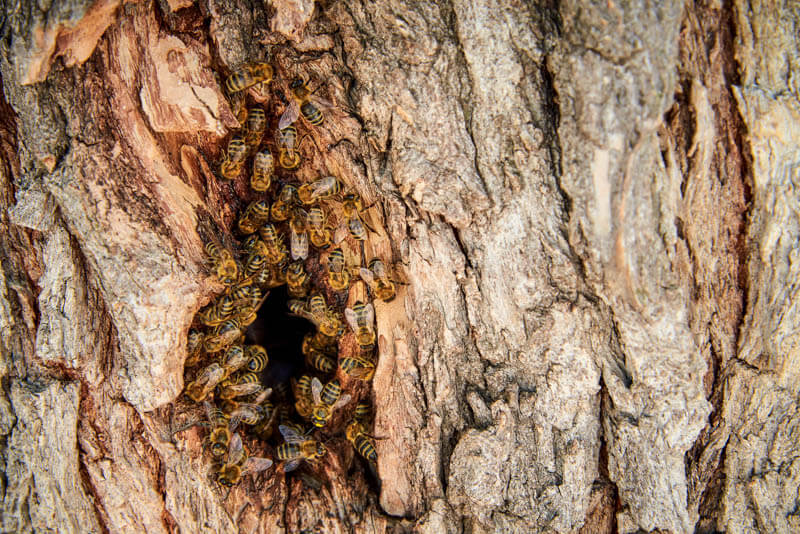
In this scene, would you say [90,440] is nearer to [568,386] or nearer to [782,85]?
[568,386]

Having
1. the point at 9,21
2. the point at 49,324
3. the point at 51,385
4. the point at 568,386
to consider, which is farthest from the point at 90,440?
the point at 568,386

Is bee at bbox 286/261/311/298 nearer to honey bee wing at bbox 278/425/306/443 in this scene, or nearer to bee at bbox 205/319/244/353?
bee at bbox 205/319/244/353

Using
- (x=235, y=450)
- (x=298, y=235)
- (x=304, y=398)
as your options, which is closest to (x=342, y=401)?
(x=304, y=398)

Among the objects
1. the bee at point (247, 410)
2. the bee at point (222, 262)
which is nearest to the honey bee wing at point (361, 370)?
the bee at point (247, 410)

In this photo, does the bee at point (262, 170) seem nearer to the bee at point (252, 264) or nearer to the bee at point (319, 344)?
the bee at point (252, 264)

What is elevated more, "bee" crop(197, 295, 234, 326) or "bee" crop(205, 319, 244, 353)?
"bee" crop(197, 295, 234, 326)

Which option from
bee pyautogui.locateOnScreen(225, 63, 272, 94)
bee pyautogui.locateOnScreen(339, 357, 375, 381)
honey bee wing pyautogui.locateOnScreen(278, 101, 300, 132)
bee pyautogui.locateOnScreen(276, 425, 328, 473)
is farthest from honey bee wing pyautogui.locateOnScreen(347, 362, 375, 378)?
bee pyautogui.locateOnScreen(225, 63, 272, 94)
